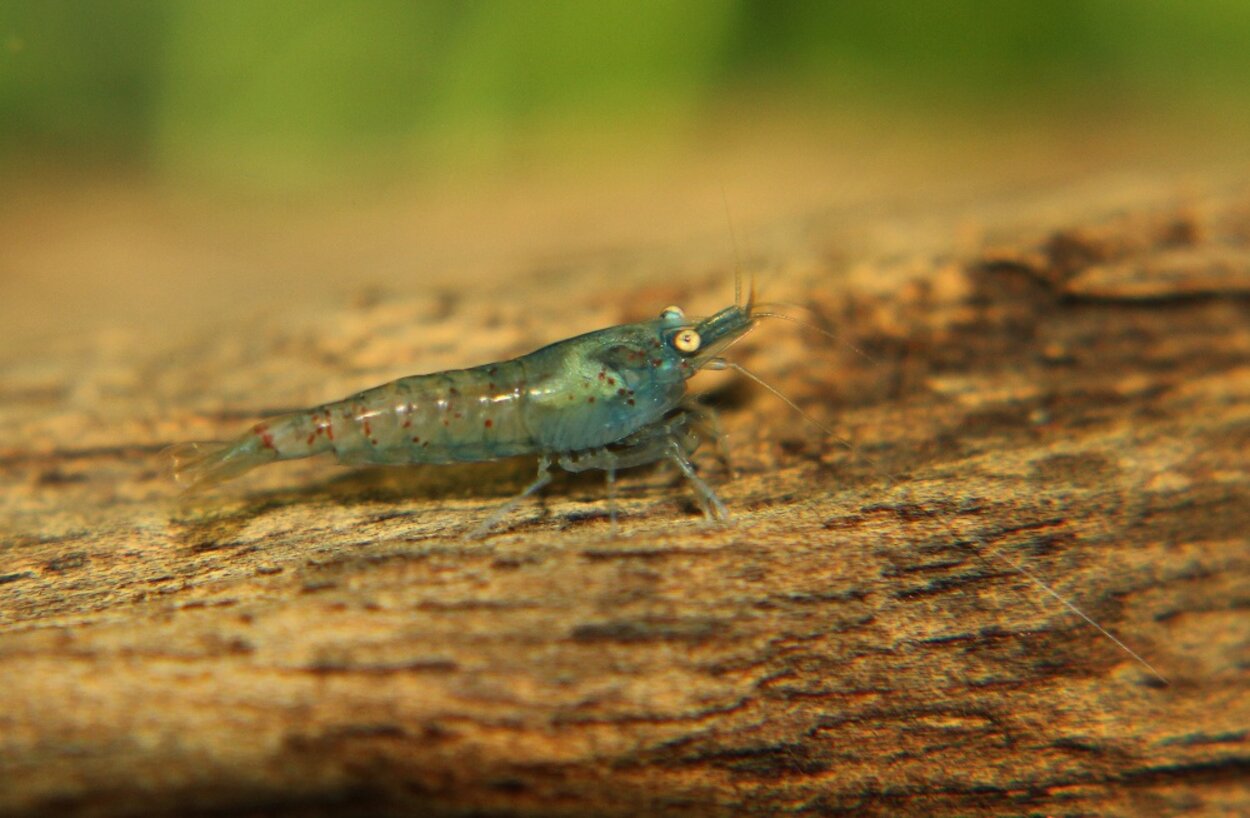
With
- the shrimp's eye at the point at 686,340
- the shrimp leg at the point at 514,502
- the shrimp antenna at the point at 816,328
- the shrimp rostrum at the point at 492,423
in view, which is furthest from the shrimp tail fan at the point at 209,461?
the shrimp antenna at the point at 816,328

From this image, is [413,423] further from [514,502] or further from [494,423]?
[514,502]

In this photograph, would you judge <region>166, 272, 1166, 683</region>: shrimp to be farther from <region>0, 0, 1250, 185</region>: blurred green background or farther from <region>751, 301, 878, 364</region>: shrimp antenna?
<region>0, 0, 1250, 185</region>: blurred green background

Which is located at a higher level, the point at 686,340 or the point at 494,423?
the point at 686,340

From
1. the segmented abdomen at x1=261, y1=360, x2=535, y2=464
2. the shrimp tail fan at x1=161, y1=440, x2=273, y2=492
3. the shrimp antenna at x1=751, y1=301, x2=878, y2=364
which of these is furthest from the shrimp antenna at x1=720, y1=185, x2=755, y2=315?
the shrimp tail fan at x1=161, y1=440, x2=273, y2=492

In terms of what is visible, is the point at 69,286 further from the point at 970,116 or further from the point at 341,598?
the point at 970,116

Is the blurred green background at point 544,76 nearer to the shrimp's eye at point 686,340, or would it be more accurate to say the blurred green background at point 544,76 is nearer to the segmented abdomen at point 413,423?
the shrimp's eye at point 686,340

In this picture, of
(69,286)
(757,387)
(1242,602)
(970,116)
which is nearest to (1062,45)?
(970,116)

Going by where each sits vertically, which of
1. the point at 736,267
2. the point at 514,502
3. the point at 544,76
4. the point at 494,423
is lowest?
the point at 514,502

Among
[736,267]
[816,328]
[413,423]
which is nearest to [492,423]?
[413,423]
